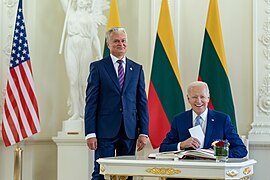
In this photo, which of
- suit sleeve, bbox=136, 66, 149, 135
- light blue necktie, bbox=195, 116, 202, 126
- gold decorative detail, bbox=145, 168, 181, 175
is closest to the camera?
gold decorative detail, bbox=145, 168, 181, 175

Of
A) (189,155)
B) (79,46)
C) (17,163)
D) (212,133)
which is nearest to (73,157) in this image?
(17,163)

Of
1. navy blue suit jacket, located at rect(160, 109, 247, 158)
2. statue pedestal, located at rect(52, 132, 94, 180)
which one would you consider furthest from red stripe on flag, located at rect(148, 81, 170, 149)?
navy blue suit jacket, located at rect(160, 109, 247, 158)

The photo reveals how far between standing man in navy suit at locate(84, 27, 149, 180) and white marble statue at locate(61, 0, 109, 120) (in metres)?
1.54

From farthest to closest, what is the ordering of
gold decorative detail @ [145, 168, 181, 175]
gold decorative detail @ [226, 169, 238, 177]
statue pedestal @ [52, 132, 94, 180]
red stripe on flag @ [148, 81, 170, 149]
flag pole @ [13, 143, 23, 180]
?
flag pole @ [13, 143, 23, 180] → statue pedestal @ [52, 132, 94, 180] → red stripe on flag @ [148, 81, 170, 149] → gold decorative detail @ [145, 168, 181, 175] → gold decorative detail @ [226, 169, 238, 177]

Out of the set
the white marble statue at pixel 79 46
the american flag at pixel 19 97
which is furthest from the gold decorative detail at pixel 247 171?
the american flag at pixel 19 97

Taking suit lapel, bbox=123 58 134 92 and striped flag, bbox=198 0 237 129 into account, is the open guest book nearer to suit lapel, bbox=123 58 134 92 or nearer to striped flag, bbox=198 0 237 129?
suit lapel, bbox=123 58 134 92

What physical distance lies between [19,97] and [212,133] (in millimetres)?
2582

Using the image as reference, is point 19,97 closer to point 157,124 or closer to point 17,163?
point 17,163

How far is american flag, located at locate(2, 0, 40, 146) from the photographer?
5859 mm

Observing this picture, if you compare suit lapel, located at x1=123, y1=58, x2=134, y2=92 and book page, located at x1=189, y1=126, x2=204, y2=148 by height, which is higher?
suit lapel, located at x1=123, y1=58, x2=134, y2=92

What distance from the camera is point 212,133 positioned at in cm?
385

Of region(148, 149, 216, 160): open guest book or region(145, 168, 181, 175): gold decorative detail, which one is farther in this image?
region(148, 149, 216, 160): open guest book

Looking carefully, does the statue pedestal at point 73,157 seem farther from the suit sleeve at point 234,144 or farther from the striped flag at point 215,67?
the suit sleeve at point 234,144

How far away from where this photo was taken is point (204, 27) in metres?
5.73
